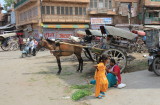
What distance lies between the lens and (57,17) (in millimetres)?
30359

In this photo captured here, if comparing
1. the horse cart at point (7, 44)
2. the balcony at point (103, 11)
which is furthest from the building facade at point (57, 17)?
the horse cart at point (7, 44)

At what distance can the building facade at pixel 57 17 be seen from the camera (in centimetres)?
2970

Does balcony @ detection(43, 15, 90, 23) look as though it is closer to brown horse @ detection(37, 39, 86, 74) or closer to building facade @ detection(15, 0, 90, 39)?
building facade @ detection(15, 0, 90, 39)

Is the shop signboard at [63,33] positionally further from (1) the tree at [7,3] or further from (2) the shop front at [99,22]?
(1) the tree at [7,3]

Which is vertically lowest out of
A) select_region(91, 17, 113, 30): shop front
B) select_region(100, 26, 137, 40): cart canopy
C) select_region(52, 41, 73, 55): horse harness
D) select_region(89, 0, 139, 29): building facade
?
select_region(52, 41, 73, 55): horse harness

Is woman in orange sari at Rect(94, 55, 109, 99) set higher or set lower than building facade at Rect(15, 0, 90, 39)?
lower

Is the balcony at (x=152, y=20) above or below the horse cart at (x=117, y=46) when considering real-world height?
above

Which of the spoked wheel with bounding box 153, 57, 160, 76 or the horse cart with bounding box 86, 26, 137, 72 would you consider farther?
the horse cart with bounding box 86, 26, 137, 72

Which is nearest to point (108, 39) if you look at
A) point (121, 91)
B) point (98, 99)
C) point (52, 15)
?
point (121, 91)

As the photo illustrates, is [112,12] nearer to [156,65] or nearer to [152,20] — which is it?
[152,20]

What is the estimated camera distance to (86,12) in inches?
1260

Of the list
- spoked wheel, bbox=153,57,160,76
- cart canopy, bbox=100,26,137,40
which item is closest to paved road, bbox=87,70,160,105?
spoked wheel, bbox=153,57,160,76

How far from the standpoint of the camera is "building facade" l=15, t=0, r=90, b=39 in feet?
97.5

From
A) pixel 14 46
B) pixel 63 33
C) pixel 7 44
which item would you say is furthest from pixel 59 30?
pixel 7 44
